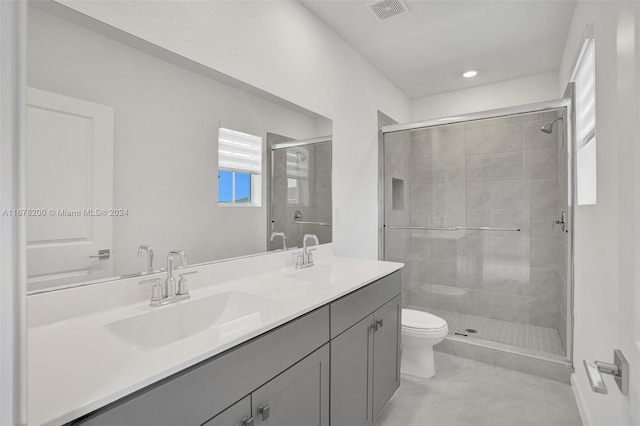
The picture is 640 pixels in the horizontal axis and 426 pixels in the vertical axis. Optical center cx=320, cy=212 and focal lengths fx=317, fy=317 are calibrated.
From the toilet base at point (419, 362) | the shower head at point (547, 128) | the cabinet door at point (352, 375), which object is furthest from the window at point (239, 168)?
the shower head at point (547, 128)

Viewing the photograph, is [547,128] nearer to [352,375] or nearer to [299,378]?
[352,375]

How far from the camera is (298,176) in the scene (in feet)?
6.81

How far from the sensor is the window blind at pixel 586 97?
171 centimetres

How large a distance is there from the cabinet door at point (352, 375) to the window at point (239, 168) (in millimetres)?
841

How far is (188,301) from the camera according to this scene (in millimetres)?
1217

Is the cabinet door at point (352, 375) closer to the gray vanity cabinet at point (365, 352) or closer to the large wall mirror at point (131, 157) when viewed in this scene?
the gray vanity cabinet at point (365, 352)

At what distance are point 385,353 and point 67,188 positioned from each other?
168 centimetres

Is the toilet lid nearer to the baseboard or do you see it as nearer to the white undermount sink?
the baseboard

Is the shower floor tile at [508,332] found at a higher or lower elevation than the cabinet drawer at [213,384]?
lower

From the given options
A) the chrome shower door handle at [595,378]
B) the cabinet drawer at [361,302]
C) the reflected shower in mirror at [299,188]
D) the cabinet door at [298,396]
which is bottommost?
the cabinet door at [298,396]

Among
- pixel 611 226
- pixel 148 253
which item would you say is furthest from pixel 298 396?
pixel 611 226

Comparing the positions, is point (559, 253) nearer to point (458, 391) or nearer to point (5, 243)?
point (458, 391)

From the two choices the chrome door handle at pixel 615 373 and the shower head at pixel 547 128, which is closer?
the chrome door handle at pixel 615 373

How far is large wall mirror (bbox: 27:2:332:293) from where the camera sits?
3.24 ft
